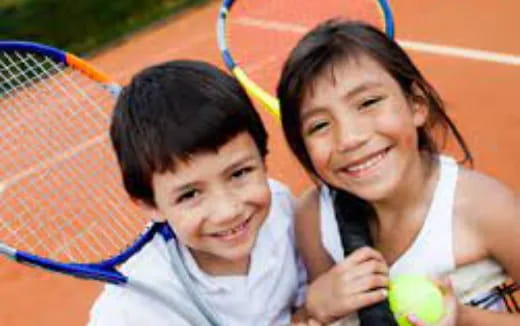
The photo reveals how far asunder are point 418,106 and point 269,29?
4586 millimetres

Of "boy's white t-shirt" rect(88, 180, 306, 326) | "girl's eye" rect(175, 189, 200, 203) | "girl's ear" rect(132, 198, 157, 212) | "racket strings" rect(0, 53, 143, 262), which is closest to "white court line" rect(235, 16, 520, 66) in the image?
"racket strings" rect(0, 53, 143, 262)

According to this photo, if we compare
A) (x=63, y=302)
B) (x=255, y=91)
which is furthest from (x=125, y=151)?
(x=63, y=302)

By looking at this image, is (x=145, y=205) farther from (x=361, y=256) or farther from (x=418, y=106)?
(x=418, y=106)

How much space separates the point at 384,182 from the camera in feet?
4.83

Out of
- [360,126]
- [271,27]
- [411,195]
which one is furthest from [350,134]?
[271,27]

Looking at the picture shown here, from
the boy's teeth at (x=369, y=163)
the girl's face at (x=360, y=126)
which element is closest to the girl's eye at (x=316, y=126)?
the girl's face at (x=360, y=126)

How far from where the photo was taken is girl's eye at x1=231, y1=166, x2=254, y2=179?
1474 millimetres

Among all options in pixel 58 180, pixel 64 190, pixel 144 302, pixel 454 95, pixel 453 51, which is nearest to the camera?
pixel 144 302

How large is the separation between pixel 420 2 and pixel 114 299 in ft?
15.3

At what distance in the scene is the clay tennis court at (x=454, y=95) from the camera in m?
3.48

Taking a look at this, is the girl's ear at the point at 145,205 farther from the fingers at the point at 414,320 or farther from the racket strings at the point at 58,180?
the racket strings at the point at 58,180

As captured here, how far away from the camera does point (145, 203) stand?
1.57 metres

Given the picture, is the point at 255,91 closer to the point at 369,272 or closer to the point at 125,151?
the point at 125,151

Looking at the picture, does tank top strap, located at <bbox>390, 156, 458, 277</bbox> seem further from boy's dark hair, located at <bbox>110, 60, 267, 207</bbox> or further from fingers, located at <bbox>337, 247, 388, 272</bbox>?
boy's dark hair, located at <bbox>110, 60, 267, 207</bbox>
